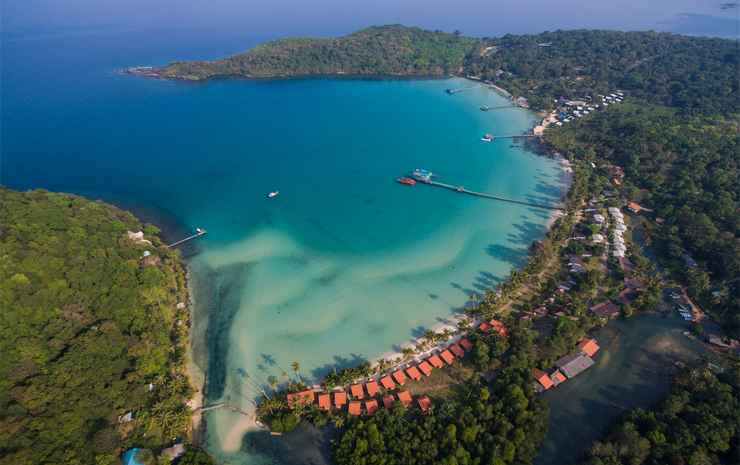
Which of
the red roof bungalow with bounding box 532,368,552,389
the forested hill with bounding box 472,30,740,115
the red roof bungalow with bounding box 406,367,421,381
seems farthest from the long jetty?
the forested hill with bounding box 472,30,740,115

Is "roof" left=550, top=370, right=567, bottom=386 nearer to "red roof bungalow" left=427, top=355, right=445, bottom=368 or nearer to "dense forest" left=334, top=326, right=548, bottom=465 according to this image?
"dense forest" left=334, top=326, right=548, bottom=465

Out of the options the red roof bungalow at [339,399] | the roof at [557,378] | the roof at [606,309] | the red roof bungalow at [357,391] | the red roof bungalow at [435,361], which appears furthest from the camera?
the roof at [606,309]

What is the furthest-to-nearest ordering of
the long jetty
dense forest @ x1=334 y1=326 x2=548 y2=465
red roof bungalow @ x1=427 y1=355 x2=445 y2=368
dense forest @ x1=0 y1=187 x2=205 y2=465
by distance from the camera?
1. the long jetty
2. red roof bungalow @ x1=427 y1=355 x2=445 y2=368
3. dense forest @ x1=334 y1=326 x2=548 y2=465
4. dense forest @ x1=0 y1=187 x2=205 y2=465

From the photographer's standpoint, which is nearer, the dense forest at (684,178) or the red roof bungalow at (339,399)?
the red roof bungalow at (339,399)

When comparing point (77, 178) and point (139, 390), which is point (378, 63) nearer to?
point (77, 178)

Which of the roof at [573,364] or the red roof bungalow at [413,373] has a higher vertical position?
the roof at [573,364]

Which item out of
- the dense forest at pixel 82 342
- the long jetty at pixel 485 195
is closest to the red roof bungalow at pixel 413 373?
the dense forest at pixel 82 342

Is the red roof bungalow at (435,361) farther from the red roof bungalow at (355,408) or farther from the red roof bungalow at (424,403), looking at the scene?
the red roof bungalow at (355,408)
